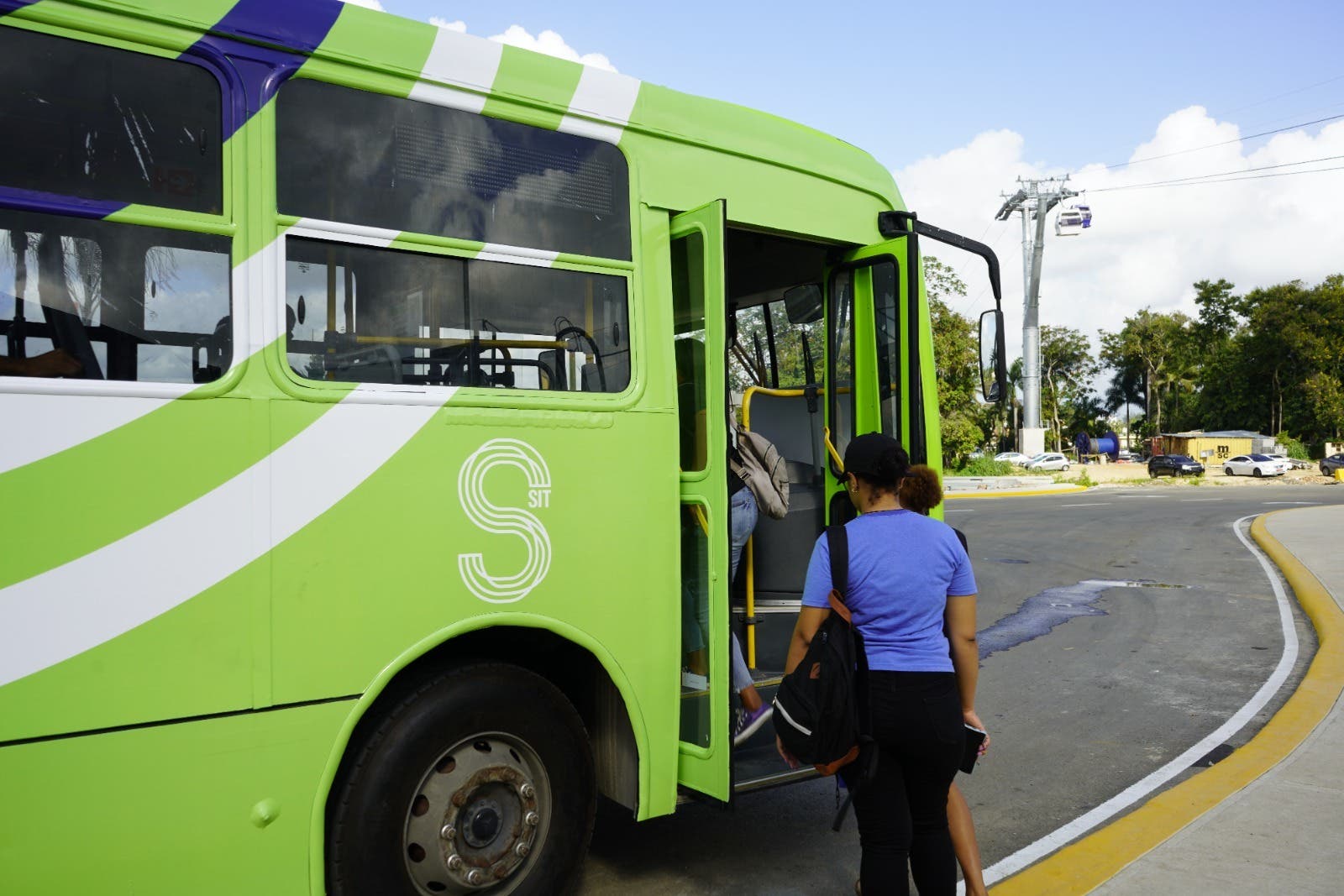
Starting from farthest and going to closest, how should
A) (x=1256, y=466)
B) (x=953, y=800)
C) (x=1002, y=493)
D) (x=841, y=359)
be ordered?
(x=1256, y=466)
(x=1002, y=493)
(x=841, y=359)
(x=953, y=800)

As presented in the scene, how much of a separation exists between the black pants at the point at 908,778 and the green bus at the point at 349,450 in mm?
→ 750

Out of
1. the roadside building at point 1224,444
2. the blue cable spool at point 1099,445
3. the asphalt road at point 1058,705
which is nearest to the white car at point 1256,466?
the roadside building at point 1224,444

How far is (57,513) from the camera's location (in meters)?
2.62

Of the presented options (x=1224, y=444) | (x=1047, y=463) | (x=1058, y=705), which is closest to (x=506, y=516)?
(x=1058, y=705)

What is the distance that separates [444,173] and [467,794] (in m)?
2.03

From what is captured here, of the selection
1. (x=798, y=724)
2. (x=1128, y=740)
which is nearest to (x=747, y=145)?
(x=798, y=724)

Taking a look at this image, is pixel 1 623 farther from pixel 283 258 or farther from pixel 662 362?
pixel 662 362

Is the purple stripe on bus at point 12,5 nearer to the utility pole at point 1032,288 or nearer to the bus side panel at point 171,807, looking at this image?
the bus side panel at point 171,807

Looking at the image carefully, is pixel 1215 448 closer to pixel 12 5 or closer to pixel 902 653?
pixel 902 653

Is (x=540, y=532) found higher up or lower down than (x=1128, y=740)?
higher up

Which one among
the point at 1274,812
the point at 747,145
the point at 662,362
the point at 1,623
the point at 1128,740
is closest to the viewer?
the point at 1,623

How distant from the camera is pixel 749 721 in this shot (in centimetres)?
441

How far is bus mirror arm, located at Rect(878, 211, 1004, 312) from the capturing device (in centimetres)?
495

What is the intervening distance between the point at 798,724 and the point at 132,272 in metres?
2.34
